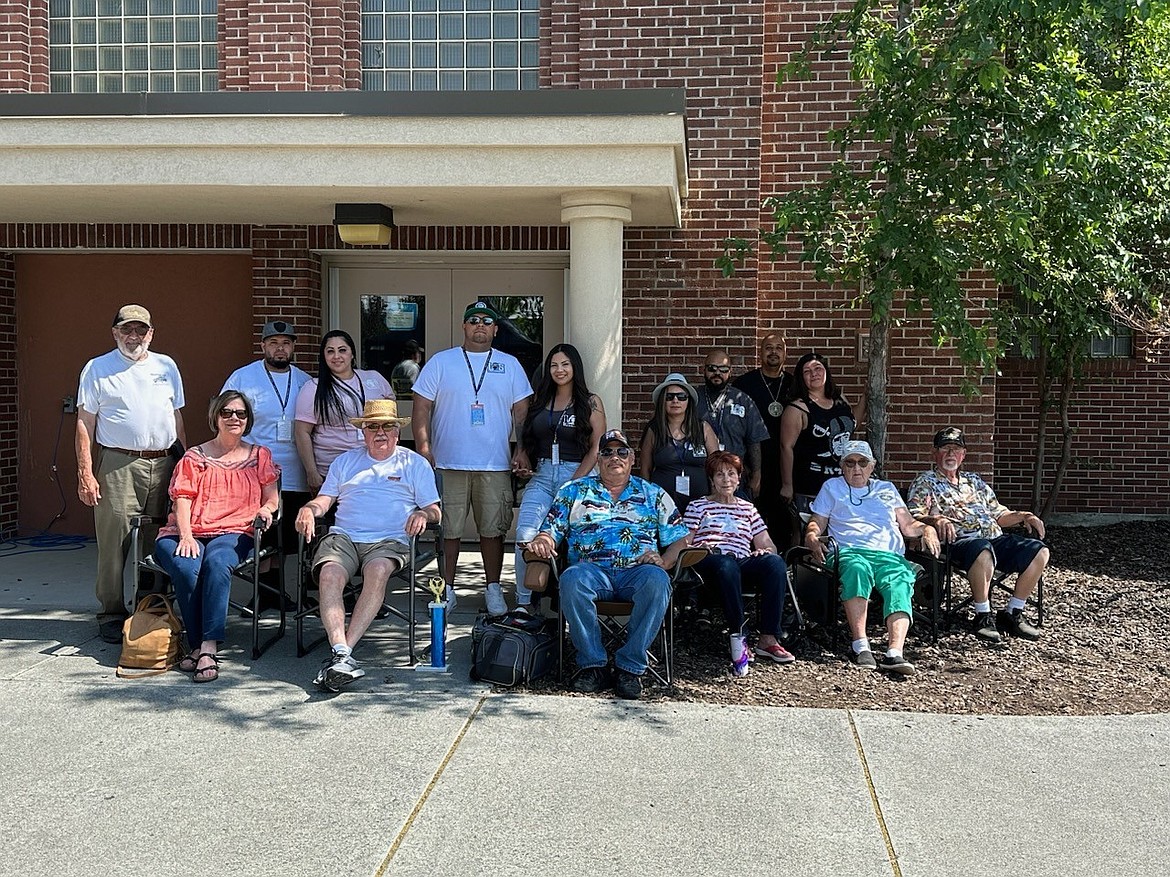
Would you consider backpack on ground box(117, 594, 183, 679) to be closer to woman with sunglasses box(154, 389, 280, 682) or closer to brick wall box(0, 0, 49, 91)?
woman with sunglasses box(154, 389, 280, 682)

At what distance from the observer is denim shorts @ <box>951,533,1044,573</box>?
651 centimetres

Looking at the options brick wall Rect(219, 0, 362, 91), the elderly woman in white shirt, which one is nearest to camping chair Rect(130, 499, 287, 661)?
the elderly woman in white shirt

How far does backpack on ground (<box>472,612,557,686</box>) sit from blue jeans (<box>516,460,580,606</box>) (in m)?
0.67

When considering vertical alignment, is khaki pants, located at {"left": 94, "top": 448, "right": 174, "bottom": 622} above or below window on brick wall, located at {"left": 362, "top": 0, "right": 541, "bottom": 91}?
below

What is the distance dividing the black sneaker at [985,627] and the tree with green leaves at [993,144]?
1.52m

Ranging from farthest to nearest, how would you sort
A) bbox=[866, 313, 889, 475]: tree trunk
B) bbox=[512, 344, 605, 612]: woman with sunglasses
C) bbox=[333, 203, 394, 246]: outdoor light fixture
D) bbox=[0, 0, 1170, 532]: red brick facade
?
1. bbox=[0, 0, 1170, 532]: red brick facade
2. bbox=[866, 313, 889, 475]: tree trunk
3. bbox=[333, 203, 394, 246]: outdoor light fixture
4. bbox=[512, 344, 605, 612]: woman with sunglasses

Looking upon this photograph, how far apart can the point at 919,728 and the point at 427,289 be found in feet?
18.2

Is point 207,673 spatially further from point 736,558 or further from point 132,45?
point 132,45

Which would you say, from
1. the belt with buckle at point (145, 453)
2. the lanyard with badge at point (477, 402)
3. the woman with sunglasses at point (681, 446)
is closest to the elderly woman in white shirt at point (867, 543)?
the woman with sunglasses at point (681, 446)

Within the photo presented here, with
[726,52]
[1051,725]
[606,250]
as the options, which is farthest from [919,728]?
[726,52]

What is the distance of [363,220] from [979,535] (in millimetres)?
4236

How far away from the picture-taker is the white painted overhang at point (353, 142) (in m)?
6.30

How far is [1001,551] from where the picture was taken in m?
6.71

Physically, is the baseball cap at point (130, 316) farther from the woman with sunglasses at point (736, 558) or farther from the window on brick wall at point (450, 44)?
the window on brick wall at point (450, 44)
